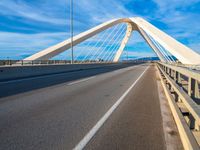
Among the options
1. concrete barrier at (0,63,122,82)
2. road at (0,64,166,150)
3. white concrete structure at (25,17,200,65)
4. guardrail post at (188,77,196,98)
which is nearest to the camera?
road at (0,64,166,150)

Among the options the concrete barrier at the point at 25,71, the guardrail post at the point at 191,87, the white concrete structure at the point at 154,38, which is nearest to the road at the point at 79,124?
the guardrail post at the point at 191,87

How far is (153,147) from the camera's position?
207 inches

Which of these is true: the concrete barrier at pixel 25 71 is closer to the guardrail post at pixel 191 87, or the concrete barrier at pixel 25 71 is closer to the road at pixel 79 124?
the road at pixel 79 124

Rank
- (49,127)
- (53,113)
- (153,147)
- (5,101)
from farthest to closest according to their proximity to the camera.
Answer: (5,101) < (53,113) < (49,127) < (153,147)

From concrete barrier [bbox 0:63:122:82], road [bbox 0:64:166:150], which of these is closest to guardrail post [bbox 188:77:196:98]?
road [bbox 0:64:166:150]

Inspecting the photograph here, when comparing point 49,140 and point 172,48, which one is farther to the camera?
point 172,48

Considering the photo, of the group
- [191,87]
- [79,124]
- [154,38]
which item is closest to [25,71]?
[79,124]

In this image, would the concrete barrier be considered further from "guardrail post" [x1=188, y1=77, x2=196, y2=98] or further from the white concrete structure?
the white concrete structure

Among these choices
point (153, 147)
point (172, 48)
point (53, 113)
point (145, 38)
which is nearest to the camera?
point (153, 147)

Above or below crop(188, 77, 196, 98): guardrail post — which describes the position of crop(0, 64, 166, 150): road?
below

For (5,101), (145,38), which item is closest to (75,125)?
(5,101)

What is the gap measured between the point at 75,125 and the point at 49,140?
4.25ft

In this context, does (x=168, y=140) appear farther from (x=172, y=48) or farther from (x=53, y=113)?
(x=172, y=48)

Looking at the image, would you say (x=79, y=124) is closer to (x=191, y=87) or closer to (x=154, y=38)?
(x=191, y=87)
